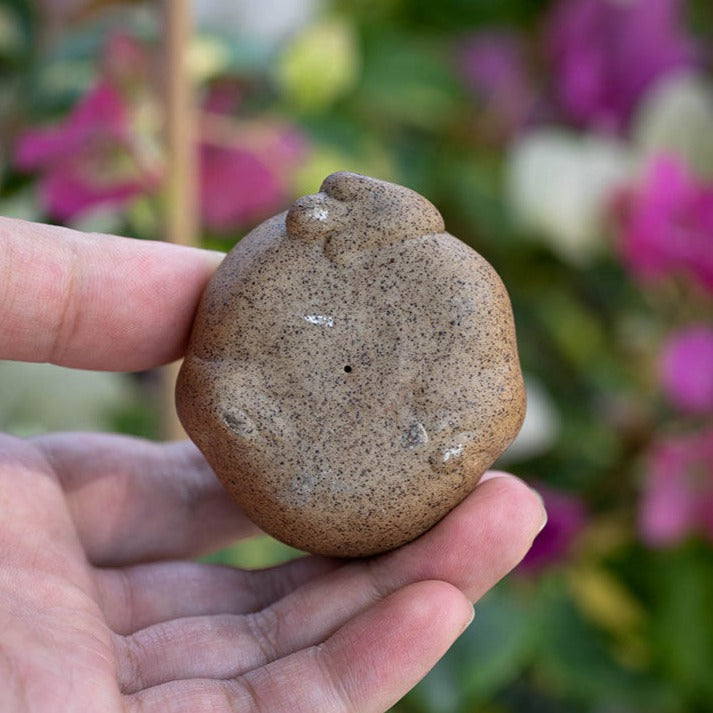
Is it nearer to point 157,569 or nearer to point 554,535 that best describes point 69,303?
point 157,569

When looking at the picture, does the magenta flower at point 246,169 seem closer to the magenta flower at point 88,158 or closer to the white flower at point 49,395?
the magenta flower at point 88,158

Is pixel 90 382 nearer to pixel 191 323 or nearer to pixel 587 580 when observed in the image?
pixel 191 323

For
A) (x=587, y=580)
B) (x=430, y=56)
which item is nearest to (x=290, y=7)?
(x=430, y=56)

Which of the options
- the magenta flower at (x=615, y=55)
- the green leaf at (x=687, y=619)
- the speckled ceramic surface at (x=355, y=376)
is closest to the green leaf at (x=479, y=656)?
the green leaf at (x=687, y=619)

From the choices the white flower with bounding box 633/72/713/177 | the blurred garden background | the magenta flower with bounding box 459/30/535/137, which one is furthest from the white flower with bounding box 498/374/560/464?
the magenta flower with bounding box 459/30/535/137

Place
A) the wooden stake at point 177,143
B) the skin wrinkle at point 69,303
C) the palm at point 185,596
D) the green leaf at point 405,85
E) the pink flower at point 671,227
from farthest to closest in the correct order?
the green leaf at point 405,85, the pink flower at point 671,227, the wooden stake at point 177,143, the skin wrinkle at point 69,303, the palm at point 185,596

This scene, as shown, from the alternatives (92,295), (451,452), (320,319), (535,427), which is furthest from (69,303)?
(535,427)
